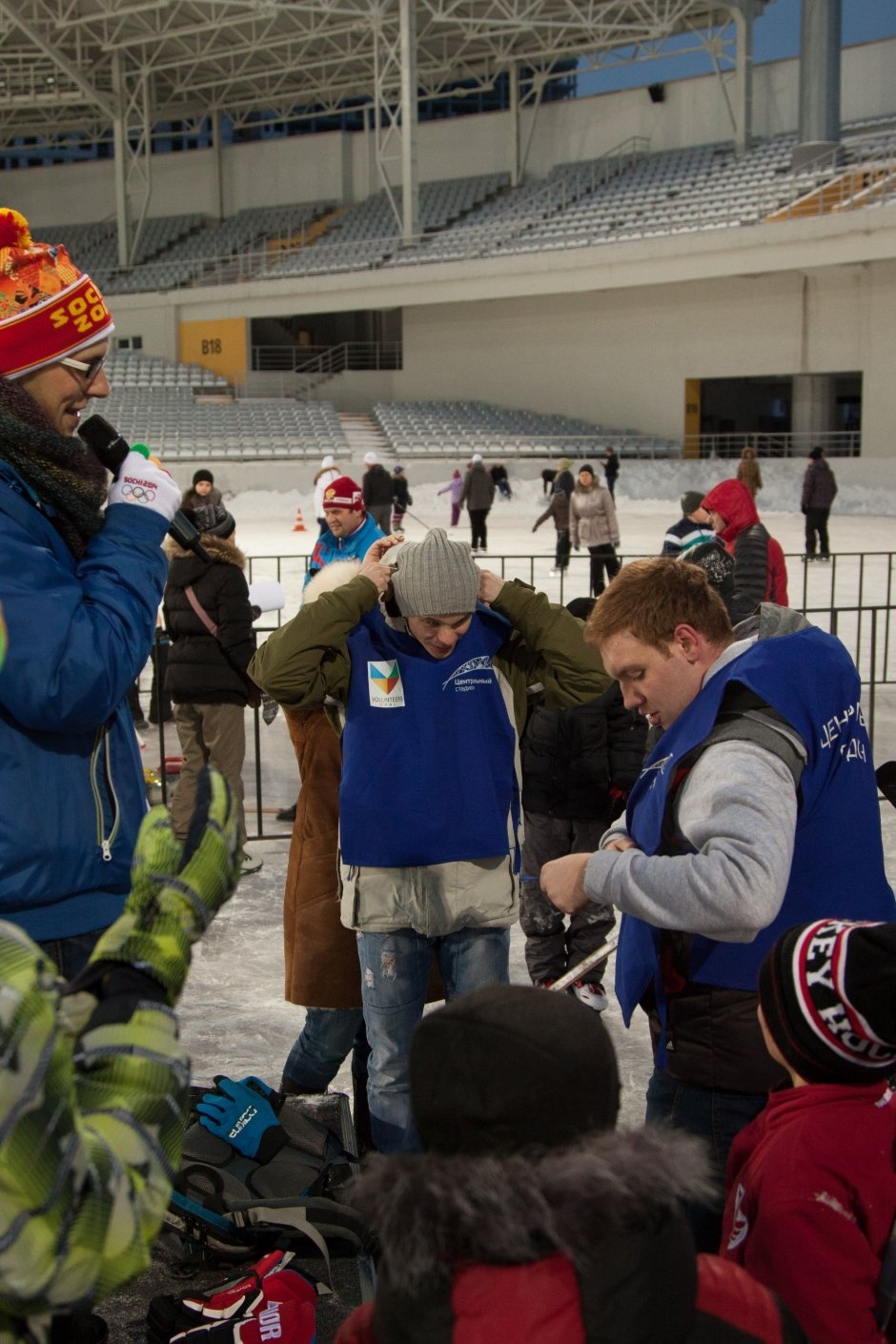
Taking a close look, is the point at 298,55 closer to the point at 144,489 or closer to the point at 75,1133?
the point at 144,489

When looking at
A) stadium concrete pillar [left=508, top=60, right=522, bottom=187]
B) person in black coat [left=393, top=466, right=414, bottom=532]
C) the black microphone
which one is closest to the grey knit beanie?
the black microphone

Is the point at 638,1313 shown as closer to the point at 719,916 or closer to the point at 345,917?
the point at 719,916

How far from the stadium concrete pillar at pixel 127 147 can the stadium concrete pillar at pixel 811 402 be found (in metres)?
20.0

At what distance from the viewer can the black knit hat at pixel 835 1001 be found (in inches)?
68.3

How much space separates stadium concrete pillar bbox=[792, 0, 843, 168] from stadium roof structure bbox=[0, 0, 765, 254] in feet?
10.4

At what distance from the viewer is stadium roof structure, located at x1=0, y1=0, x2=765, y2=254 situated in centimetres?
3331

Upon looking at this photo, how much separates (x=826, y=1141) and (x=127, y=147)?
42.9m

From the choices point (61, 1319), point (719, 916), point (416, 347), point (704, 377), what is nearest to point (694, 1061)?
point (719, 916)

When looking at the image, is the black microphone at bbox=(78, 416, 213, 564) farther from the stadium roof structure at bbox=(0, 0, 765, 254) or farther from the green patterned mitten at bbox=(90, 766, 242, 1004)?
the stadium roof structure at bbox=(0, 0, 765, 254)

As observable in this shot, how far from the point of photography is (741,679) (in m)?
2.16

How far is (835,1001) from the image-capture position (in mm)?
1771

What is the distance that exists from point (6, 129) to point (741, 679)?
156ft

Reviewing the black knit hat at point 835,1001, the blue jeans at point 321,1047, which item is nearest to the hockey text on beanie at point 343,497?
the blue jeans at point 321,1047

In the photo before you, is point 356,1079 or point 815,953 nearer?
point 815,953
